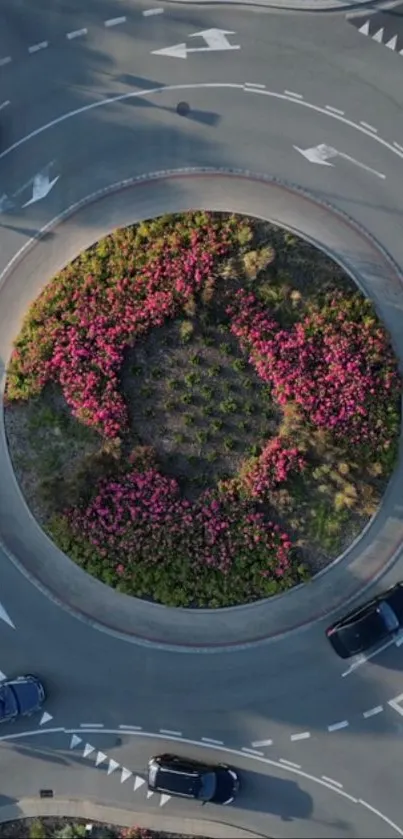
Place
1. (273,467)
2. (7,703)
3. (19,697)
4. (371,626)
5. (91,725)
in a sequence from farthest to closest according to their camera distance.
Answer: (91,725), (19,697), (7,703), (273,467), (371,626)

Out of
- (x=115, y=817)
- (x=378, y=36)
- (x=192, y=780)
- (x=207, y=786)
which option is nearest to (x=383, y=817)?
(x=207, y=786)

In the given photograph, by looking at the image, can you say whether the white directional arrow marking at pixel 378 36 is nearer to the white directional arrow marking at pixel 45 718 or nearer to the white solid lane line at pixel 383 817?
the white directional arrow marking at pixel 45 718

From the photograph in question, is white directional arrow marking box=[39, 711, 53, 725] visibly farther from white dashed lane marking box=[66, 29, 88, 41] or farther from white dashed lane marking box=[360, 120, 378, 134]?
white dashed lane marking box=[66, 29, 88, 41]

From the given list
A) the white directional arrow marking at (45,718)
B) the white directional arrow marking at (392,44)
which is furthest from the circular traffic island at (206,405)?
the white directional arrow marking at (392,44)

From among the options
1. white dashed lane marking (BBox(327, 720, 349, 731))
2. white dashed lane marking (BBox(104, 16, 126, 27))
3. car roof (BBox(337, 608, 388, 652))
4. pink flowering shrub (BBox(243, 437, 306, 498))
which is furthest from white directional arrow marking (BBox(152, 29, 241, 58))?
white dashed lane marking (BBox(327, 720, 349, 731))

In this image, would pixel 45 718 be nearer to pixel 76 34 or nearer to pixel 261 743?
pixel 261 743

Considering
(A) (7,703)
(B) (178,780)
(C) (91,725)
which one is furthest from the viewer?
(C) (91,725)
